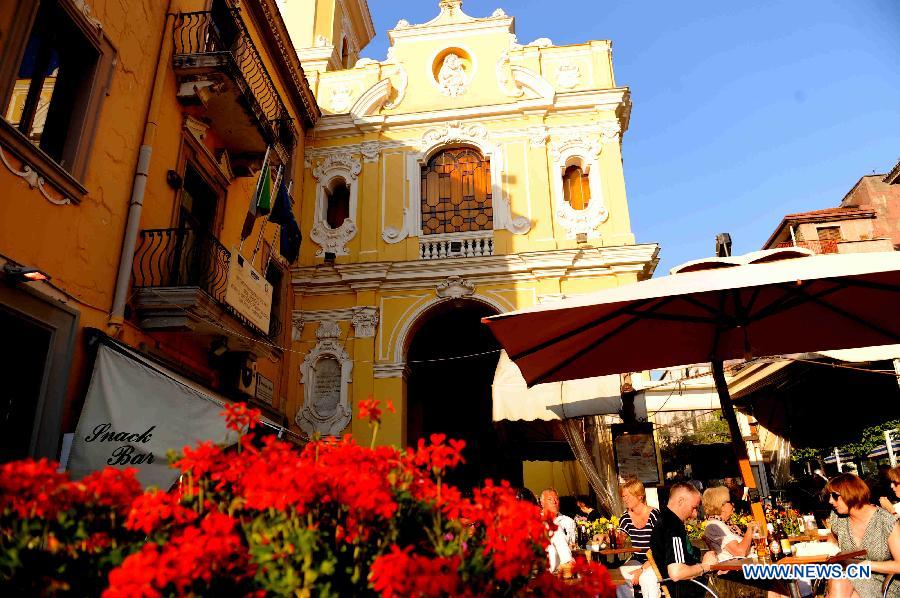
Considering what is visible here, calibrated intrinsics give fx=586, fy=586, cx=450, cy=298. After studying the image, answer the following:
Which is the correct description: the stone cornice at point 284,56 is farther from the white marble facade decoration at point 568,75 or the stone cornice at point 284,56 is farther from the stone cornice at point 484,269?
the white marble facade decoration at point 568,75

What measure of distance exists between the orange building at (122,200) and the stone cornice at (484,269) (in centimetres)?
224

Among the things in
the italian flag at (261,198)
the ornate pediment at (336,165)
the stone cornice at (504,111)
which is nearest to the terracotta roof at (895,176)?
the stone cornice at (504,111)

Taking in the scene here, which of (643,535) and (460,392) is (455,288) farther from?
(643,535)

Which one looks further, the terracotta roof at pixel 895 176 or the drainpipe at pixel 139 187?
the terracotta roof at pixel 895 176

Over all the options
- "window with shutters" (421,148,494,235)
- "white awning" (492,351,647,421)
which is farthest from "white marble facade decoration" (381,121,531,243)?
"white awning" (492,351,647,421)

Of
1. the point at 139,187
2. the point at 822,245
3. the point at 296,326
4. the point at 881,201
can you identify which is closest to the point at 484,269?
the point at 296,326

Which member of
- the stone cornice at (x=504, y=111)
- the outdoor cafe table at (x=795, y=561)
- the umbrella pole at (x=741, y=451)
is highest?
the stone cornice at (x=504, y=111)

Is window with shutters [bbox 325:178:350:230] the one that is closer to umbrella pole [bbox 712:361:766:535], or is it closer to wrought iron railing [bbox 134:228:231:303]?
wrought iron railing [bbox 134:228:231:303]

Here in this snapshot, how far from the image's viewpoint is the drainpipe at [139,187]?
23.1 ft

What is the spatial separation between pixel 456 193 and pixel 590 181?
9.97 feet

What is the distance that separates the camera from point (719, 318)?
16.1ft

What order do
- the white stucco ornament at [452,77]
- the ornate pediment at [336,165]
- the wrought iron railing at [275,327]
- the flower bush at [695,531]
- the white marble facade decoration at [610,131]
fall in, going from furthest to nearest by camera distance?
the white stucco ornament at [452,77] → the ornate pediment at [336,165] → the white marble facade decoration at [610,131] → the wrought iron railing at [275,327] → the flower bush at [695,531]

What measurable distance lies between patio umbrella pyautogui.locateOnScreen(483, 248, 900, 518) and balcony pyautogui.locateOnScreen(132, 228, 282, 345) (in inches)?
183

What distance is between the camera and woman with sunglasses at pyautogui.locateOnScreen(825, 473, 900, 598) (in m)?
4.26
